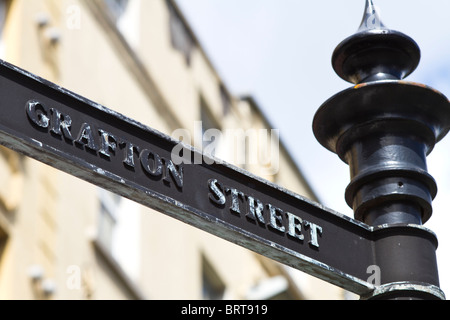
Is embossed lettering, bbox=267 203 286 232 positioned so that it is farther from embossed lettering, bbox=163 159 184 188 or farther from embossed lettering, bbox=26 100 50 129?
embossed lettering, bbox=26 100 50 129

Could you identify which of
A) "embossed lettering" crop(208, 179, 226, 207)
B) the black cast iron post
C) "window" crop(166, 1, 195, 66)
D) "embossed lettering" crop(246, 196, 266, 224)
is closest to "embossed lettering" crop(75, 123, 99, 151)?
"embossed lettering" crop(208, 179, 226, 207)

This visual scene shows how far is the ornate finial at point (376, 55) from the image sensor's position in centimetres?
390

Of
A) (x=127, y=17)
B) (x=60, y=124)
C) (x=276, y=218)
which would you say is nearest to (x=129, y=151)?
(x=60, y=124)

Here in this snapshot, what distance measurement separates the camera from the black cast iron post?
11.3ft

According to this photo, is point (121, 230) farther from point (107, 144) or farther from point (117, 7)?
point (107, 144)

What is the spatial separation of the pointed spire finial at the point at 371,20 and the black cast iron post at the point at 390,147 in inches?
2.4

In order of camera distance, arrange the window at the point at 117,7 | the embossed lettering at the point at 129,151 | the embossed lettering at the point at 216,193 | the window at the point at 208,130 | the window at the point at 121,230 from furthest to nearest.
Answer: the window at the point at 208,130 → the window at the point at 117,7 → the window at the point at 121,230 → the embossed lettering at the point at 216,193 → the embossed lettering at the point at 129,151

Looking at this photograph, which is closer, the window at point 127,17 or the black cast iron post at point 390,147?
the black cast iron post at point 390,147

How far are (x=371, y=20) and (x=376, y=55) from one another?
174mm

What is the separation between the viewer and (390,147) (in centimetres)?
367

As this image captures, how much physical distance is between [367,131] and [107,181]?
3.20 ft

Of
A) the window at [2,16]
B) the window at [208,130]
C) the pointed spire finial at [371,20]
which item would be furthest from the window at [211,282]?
the pointed spire finial at [371,20]

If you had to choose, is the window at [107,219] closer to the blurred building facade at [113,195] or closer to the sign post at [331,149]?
the blurred building facade at [113,195]

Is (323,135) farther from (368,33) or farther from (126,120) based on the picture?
(126,120)
